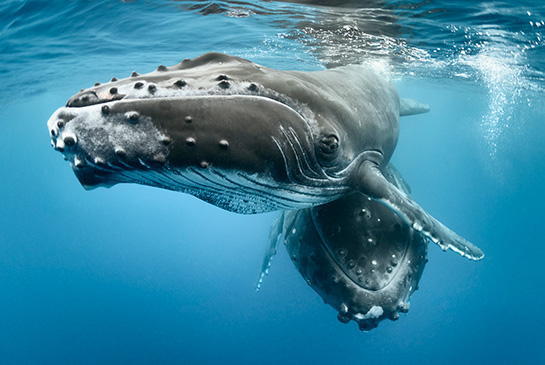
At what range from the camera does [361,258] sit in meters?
4.23

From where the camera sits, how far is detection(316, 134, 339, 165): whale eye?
295 centimetres

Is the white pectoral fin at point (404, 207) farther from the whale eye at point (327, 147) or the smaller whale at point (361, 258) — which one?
the whale eye at point (327, 147)

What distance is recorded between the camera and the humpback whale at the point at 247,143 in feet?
7.19

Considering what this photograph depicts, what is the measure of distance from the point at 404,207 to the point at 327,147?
3.97 feet

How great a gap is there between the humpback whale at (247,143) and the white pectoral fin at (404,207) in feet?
0.03

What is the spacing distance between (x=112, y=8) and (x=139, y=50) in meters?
5.04

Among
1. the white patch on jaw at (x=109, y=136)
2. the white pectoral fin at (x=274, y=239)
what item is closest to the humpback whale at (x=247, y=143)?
the white patch on jaw at (x=109, y=136)

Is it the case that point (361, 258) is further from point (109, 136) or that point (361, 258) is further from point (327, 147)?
point (109, 136)

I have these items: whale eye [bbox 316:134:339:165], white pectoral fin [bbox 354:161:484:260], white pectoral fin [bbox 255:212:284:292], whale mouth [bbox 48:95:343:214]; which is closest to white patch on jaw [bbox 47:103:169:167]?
whale mouth [bbox 48:95:343:214]

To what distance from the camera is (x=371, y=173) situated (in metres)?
3.75

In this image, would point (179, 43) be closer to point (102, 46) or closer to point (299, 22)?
point (102, 46)

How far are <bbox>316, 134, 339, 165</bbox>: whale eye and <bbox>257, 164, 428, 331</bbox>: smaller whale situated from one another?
4.83ft

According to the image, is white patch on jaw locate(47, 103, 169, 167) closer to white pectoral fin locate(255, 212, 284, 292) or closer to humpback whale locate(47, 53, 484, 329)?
humpback whale locate(47, 53, 484, 329)


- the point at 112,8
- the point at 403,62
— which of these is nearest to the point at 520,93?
the point at 403,62
